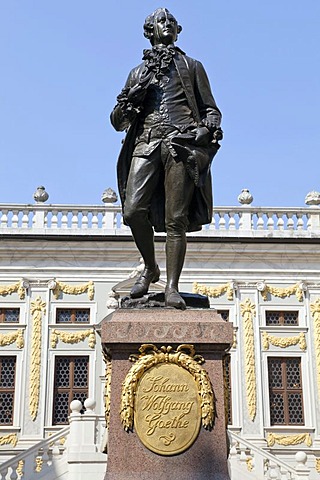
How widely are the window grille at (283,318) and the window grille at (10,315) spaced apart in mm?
7033

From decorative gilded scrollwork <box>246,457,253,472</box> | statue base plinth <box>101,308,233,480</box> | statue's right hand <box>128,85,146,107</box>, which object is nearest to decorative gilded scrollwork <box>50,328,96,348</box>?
decorative gilded scrollwork <box>246,457,253,472</box>

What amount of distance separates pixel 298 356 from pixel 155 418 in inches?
653

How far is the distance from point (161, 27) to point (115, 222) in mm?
15913

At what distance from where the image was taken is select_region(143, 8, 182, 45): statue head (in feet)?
21.2

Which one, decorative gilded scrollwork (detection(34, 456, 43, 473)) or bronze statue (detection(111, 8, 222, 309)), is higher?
bronze statue (detection(111, 8, 222, 309))

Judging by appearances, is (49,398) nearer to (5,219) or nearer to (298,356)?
(5,219)

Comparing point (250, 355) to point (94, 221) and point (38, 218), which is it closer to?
point (94, 221)

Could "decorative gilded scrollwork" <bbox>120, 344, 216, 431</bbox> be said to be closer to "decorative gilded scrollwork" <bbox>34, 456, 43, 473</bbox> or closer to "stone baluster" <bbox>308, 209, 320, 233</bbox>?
"decorative gilded scrollwork" <bbox>34, 456, 43, 473</bbox>

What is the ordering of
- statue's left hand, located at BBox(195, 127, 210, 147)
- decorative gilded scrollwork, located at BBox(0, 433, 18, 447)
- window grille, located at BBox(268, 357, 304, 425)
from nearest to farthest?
statue's left hand, located at BBox(195, 127, 210, 147), decorative gilded scrollwork, located at BBox(0, 433, 18, 447), window grille, located at BBox(268, 357, 304, 425)

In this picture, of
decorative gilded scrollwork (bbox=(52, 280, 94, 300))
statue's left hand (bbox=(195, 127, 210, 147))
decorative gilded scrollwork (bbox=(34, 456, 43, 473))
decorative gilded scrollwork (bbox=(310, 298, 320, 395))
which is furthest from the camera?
decorative gilded scrollwork (bbox=(52, 280, 94, 300))

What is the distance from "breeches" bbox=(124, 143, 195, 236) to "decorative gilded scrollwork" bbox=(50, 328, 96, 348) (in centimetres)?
1540

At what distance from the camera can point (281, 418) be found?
822 inches

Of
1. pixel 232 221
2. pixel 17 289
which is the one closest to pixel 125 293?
pixel 17 289

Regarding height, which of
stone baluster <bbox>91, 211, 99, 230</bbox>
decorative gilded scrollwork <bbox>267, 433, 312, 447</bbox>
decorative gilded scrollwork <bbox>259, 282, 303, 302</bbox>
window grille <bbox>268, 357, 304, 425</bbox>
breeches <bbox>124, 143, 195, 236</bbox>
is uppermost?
stone baluster <bbox>91, 211, 99, 230</bbox>
